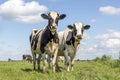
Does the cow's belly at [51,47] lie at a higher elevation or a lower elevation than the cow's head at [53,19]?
lower

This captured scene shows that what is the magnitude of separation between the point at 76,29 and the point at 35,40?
2.70 m

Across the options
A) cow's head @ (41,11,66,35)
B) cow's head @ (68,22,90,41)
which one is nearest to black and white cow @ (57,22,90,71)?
cow's head @ (68,22,90,41)

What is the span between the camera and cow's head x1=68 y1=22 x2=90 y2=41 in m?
21.1

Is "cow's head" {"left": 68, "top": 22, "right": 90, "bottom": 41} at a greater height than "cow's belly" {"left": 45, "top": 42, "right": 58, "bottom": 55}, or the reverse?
"cow's head" {"left": 68, "top": 22, "right": 90, "bottom": 41}

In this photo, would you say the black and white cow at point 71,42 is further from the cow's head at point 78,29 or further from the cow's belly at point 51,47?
the cow's belly at point 51,47

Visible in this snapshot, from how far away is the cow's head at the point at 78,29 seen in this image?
21.1m

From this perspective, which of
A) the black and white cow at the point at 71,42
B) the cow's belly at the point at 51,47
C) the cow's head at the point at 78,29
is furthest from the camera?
the black and white cow at the point at 71,42

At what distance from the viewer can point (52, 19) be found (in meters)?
19.5

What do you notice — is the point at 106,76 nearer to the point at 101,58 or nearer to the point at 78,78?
the point at 78,78

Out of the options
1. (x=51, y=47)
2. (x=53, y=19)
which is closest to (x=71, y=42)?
(x=51, y=47)

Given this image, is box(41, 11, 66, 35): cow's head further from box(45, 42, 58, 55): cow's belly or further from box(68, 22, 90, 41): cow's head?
box(68, 22, 90, 41): cow's head

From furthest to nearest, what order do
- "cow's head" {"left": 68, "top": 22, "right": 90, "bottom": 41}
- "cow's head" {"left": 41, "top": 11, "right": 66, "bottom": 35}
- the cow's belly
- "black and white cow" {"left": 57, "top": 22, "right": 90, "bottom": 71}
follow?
"black and white cow" {"left": 57, "top": 22, "right": 90, "bottom": 71}, "cow's head" {"left": 68, "top": 22, "right": 90, "bottom": 41}, the cow's belly, "cow's head" {"left": 41, "top": 11, "right": 66, "bottom": 35}

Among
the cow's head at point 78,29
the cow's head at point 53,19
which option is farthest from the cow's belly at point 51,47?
the cow's head at point 78,29

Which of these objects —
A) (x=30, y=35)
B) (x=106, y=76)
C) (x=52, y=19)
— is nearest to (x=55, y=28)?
(x=52, y=19)
